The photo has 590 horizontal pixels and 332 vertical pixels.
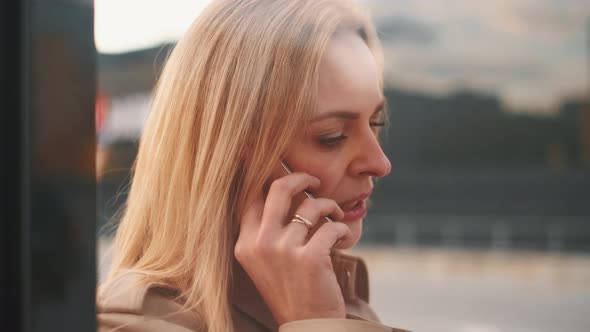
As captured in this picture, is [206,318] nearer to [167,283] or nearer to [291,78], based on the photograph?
[167,283]

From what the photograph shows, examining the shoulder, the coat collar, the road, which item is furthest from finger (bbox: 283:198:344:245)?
the road

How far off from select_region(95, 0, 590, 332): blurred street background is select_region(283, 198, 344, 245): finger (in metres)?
0.17

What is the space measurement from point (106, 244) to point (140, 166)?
0.58 feet

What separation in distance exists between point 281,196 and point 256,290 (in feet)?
0.55

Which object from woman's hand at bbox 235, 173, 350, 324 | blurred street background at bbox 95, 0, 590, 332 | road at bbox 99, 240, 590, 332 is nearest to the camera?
woman's hand at bbox 235, 173, 350, 324

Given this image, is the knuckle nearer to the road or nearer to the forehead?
the forehead

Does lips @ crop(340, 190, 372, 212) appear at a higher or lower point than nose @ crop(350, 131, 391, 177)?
lower

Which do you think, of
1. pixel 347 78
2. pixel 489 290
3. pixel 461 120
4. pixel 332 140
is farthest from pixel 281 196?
pixel 489 290

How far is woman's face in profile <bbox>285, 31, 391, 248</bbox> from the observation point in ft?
3.50

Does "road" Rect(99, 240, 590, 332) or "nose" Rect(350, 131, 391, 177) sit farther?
"road" Rect(99, 240, 590, 332)

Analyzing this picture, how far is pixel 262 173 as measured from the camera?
1.07m

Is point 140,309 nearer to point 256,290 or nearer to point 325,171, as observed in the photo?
point 256,290

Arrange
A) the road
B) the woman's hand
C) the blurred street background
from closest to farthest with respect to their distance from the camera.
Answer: the woman's hand < the blurred street background < the road

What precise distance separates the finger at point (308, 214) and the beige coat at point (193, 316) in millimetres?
113
